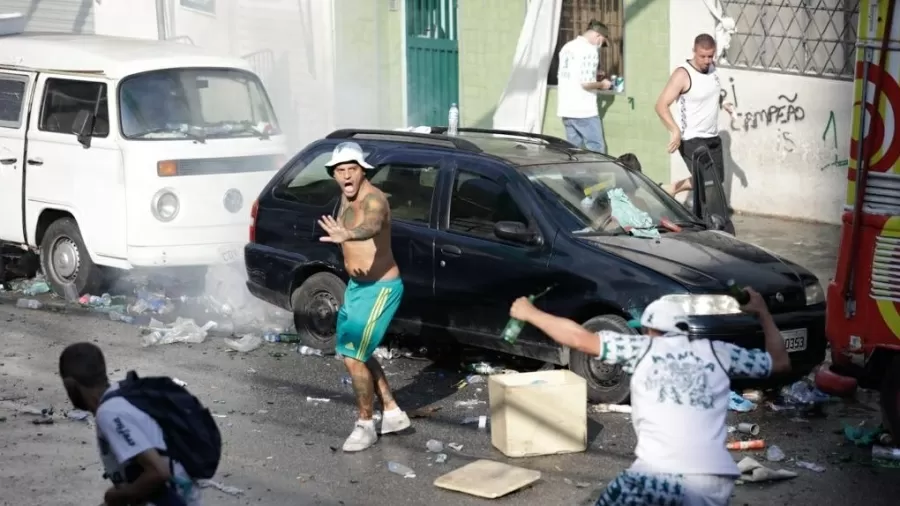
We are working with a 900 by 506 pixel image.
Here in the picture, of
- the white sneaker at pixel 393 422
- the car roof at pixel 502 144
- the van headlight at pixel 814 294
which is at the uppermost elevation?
the car roof at pixel 502 144

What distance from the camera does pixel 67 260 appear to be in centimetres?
1327

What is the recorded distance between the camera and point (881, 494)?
757 cm

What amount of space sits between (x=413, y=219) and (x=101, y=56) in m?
4.12

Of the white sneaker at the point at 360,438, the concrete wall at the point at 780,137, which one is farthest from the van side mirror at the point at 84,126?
the concrete wall at the point at 780,137

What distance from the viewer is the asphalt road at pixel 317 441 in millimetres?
7688

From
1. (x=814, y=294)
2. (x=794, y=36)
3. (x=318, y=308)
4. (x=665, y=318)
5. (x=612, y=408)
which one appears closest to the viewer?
(x=665, y=318)

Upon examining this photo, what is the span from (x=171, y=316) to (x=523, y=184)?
162 inches

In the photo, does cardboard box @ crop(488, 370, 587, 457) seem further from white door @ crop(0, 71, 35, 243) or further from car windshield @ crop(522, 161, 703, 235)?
white door @ crop(0, 71, 35, 243)

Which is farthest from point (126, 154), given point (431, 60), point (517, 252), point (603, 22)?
point (431, 60)

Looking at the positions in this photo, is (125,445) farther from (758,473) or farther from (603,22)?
(603,22)

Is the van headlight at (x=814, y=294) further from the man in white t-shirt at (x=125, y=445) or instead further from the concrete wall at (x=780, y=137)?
the man in white t-shirt at (x=125, y=445)

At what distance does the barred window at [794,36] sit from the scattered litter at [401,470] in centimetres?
804

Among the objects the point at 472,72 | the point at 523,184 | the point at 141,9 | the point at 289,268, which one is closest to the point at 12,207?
the point at 289,268

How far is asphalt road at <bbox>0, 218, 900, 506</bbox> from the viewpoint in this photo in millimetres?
7688
